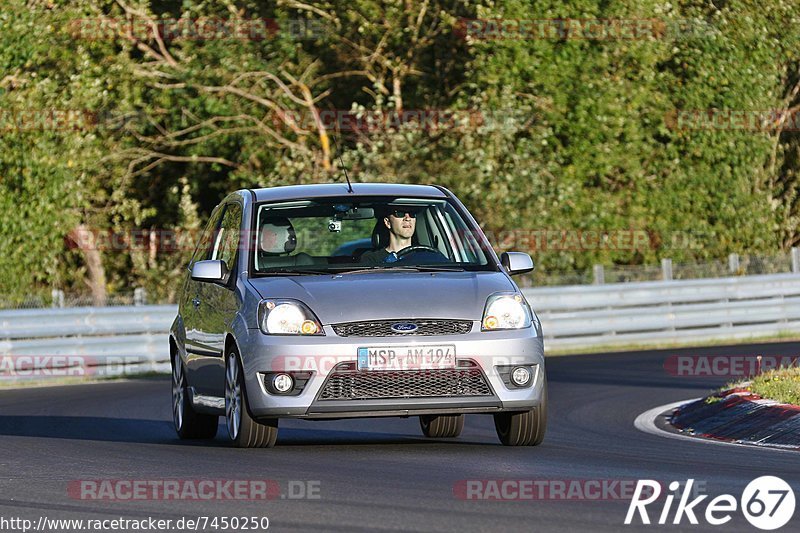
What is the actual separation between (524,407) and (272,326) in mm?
1622

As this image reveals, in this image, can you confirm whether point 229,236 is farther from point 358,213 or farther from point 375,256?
point 375,256

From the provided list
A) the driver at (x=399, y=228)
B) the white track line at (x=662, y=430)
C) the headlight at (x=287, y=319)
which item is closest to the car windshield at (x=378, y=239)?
the driver at (x=399, y=228)

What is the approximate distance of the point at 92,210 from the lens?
34.1 metres

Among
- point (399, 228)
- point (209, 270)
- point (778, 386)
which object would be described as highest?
point (399, 228)

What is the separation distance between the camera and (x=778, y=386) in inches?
509

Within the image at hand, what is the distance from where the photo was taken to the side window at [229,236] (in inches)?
A: 461

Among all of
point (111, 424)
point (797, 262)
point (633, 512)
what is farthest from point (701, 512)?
point (797, 262)

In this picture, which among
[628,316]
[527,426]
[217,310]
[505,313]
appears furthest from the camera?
[628,316]

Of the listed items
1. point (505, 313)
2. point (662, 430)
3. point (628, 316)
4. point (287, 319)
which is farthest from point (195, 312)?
point (628, 316)

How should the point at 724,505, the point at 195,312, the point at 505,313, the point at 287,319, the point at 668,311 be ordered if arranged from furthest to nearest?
the point at 668,311, the point at 195,312, the point at 505,313, the point at 287,319, the point at 724,505

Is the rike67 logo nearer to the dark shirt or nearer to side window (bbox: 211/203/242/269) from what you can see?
the dark shirt

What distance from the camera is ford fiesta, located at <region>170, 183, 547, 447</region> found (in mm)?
10305

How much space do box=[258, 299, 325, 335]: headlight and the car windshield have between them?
61 centimetres

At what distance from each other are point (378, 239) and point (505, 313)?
1405 mm
